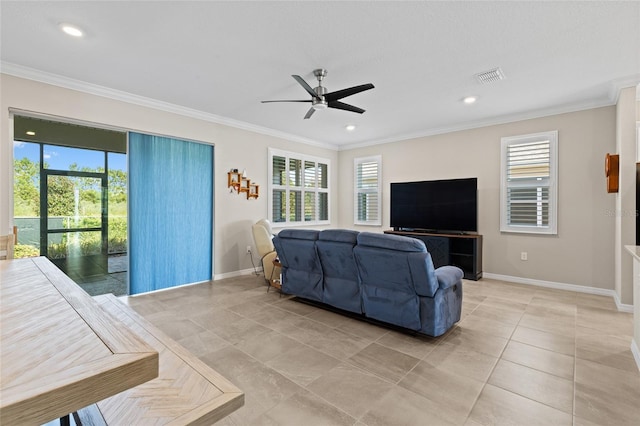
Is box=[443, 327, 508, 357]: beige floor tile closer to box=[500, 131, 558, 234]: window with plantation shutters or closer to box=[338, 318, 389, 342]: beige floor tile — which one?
box=[338, 318, 389, 342]: beige floor tile

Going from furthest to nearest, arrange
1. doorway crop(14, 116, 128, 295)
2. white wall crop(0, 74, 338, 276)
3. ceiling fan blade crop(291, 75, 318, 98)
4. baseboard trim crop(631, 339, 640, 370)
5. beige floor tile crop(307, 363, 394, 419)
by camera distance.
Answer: doorway crop(14, 116, 128, 295) → white wall crop(0, 74, 338, 276) → ceiling fan blade crop(291, 75, 318, 98) → baseboard trim crop(631, 339, 640, 370) → beige floor tile crop(307, 363, 394, 419)

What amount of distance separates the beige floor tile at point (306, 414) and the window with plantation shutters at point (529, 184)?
457 centimetres

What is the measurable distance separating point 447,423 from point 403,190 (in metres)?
4.81

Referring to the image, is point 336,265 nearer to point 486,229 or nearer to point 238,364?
point 238,364

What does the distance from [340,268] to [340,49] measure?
88.6 inches

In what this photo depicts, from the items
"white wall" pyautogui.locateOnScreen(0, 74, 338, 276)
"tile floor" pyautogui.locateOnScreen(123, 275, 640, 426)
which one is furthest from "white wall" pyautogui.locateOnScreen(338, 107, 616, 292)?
"white wall" pyautogui.locateOnScreen(0, 74, 338, 276)

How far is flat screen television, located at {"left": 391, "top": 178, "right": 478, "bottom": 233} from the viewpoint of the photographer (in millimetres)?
5273

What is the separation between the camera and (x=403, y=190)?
20.2 feet

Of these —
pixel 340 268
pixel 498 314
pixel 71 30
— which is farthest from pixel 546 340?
pixel 71 30

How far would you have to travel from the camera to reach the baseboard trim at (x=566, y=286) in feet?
12.3

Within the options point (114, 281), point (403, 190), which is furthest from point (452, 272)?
point (114, 281)

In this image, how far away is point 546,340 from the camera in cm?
285

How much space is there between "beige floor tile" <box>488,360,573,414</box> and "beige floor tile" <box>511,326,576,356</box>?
1.78ft

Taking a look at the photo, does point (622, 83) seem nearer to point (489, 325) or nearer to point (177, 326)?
point (489, 325)
